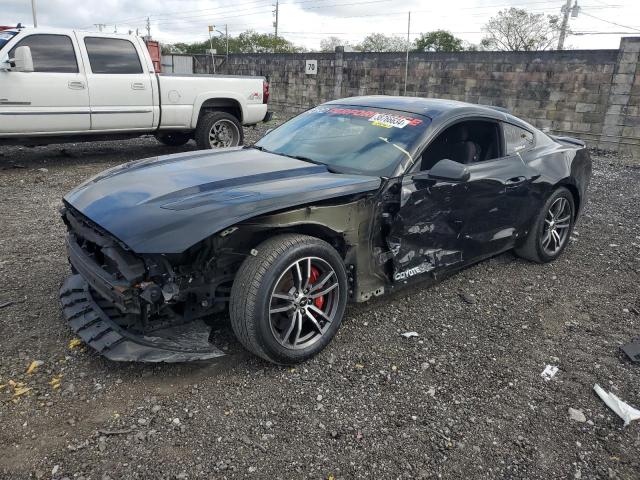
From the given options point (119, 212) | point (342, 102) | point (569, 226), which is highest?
point (342, 102)

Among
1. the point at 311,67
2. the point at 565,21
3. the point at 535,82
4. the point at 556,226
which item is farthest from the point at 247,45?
the point at 556,226

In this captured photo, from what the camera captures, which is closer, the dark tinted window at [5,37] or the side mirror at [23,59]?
the side mirror at [23,59]

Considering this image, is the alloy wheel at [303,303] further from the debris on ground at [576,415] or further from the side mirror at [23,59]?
the side mirror at [23,59]

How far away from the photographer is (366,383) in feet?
9.67

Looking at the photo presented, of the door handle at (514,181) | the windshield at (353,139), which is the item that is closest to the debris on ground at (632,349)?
the door handle at (514,181)

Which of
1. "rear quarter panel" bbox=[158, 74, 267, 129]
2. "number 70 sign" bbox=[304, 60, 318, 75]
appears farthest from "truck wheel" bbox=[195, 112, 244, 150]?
"number 70 sign" bbox=[304, 60, 318, 75]

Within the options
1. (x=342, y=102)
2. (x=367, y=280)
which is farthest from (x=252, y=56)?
(x=367, y=280)

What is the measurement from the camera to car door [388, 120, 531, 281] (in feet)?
11.3

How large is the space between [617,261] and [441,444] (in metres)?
3.61

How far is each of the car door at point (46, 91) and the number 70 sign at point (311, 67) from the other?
40.9 feet

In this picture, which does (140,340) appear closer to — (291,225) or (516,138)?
(291,225)

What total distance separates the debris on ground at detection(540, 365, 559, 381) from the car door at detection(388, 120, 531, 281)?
1017mm

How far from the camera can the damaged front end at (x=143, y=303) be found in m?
2.67

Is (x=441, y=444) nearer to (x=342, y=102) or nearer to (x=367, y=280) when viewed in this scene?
(x=367, y=280)
